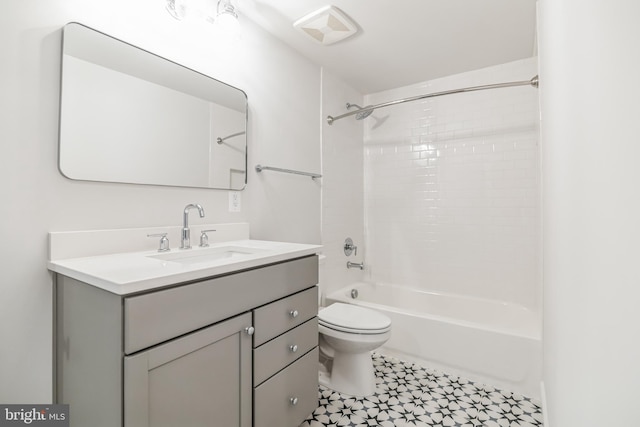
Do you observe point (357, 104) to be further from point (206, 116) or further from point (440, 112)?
point (206, 116)

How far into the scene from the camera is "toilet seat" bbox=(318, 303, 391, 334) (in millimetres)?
1760

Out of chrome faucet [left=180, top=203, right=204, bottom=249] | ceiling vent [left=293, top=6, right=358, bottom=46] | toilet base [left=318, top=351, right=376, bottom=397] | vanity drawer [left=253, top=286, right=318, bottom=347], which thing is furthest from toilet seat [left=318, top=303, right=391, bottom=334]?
ceiling vent [left=293, top=6, right=358, bottom=46]

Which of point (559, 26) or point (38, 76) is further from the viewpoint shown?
point (38, 76)

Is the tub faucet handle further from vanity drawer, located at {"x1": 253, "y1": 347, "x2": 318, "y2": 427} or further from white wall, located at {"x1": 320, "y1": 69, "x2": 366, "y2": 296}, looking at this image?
vanity drawer, located at {"x1": 253, "y1": 347, "x2": 318, "y2": 427}

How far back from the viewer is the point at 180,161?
1.56 metres

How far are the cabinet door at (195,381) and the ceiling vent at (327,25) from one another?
5.65 feet

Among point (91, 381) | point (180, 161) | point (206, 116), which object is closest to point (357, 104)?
point (206, 116)

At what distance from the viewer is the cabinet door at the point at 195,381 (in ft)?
2.81

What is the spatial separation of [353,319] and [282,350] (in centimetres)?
67

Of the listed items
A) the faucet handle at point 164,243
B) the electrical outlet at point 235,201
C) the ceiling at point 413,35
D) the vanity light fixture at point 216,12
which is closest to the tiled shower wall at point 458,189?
the ceiling at point 413,35

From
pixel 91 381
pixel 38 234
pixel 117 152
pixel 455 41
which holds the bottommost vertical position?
pixel 91 381

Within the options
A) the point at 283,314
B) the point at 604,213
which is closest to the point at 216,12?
the point at 283,314

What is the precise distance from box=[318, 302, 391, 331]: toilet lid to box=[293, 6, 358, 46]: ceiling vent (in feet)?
5.97

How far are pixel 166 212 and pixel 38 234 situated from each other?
48 centimetres
